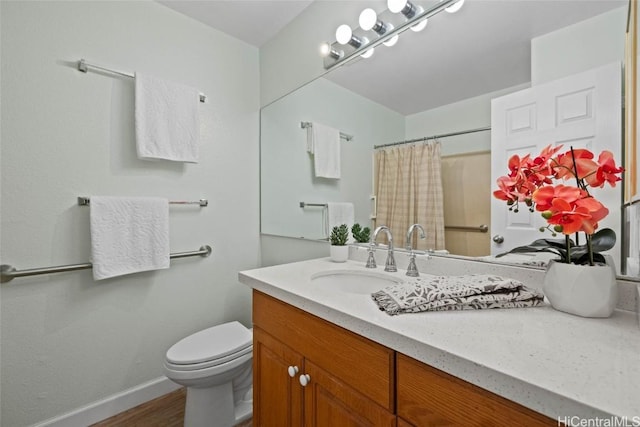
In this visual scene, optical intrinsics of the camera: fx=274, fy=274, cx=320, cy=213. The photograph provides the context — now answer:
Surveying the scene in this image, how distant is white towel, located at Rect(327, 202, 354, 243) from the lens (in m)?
1.46

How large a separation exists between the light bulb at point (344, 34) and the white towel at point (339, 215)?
0.85m

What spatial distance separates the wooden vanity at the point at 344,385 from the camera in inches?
20.3

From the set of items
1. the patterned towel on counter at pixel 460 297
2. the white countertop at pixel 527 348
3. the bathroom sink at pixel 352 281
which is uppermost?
the patterned towel on counter at pixel 460 297

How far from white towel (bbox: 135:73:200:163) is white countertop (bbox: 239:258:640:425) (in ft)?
4.11

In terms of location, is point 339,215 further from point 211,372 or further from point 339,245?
point 211,372

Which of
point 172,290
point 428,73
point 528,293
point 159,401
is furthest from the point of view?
point 172,290

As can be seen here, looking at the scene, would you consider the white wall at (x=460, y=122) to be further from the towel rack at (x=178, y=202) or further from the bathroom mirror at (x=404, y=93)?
the towel rack at (x=178, y=202)

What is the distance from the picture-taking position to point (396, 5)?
46.9 inches

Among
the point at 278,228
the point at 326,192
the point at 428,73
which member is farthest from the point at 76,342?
the point at 428,73

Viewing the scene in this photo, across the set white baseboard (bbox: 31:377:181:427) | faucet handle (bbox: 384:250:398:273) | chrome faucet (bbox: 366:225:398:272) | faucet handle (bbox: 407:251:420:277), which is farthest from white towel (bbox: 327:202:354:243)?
white baseboard (bbox: 31:377:181:427)

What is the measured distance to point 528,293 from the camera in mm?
752

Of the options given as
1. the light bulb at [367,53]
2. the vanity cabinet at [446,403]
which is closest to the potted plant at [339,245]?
Result: the vanity cabinet at [446,403]

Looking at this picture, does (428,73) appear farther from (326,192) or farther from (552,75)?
(326,192)

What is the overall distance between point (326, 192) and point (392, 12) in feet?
3.02
